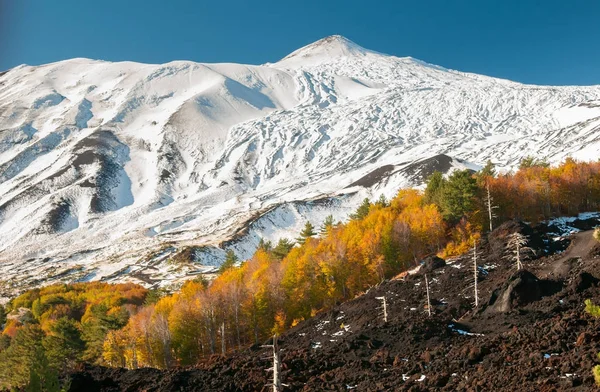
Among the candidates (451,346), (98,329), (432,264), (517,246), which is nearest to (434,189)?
(432,264)

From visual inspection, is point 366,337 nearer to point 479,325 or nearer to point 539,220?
point 479,325

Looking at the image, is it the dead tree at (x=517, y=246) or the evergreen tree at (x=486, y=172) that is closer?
the dead tree at (x=517, y=246)

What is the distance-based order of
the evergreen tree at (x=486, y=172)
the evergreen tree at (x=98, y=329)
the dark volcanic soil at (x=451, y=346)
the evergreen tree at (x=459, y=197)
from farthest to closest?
the evergreen tree at (x=486, y=172) → the evergreen tree at (x=459, y=197) → the evergreen tree at (x=98, y=329) → the dark volcanic soil at (x=451, y=346)

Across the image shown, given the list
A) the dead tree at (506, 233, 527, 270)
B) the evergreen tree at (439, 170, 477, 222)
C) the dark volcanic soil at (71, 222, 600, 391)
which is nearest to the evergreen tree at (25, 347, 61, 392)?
the dark volcanic soil at (71, 222, 600, 391)

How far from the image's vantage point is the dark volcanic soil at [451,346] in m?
17.7

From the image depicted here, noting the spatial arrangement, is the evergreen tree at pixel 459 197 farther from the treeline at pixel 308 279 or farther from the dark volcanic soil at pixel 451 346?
the dark volcanic soil at pixel 451 346

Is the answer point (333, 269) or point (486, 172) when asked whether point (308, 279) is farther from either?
point (486, 172)

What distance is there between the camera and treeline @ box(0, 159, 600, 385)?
48.3m

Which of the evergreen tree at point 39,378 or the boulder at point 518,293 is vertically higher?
the evergreen tree at point 39,378

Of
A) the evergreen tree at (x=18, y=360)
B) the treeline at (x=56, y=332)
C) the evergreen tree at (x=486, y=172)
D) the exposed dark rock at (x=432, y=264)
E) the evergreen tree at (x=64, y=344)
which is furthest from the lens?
the evergreen tree at (x=486, y=172)

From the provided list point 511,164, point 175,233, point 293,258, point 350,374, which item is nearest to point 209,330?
point 293,258

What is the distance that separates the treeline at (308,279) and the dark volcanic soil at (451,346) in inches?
410

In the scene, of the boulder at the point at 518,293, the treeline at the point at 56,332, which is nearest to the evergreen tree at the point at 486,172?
the boulder at the point at 518,293

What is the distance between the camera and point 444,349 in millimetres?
24156
